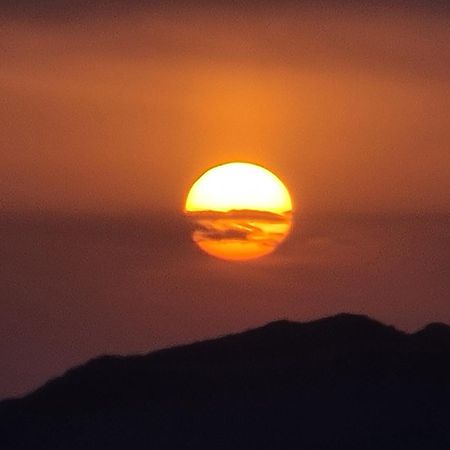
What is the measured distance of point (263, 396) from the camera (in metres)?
44.6

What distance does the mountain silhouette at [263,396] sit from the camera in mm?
40750

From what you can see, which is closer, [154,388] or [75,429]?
[75,429]

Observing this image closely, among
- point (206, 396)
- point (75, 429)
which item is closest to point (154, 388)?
point (206, 396)

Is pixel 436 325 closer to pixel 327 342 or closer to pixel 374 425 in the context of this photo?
pixel 327 342

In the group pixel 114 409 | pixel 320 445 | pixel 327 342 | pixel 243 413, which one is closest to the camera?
pixel 320 445

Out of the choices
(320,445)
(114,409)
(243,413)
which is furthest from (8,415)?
(320,445)

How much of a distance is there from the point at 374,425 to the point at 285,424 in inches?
82.2

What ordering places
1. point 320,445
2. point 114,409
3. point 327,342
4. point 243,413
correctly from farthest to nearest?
1. point 327,342
2. point 114,409
3. point 243,413
4. point 320,445

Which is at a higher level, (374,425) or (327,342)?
(327,342)

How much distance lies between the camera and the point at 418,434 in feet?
131

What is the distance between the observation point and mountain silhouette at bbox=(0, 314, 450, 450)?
40.8m

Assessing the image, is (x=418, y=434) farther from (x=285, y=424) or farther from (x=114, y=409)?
(x=114, y=409)

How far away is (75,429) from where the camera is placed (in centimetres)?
4322

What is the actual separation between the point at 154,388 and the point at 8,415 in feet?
13.8
